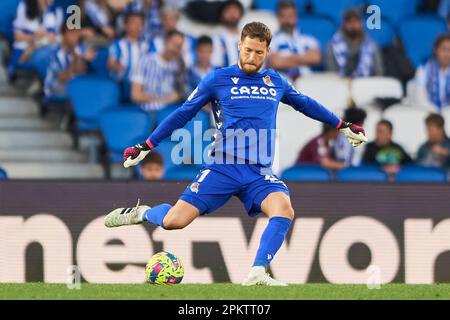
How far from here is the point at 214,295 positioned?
8.55 m

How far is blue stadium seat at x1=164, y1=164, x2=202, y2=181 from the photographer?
13.1m

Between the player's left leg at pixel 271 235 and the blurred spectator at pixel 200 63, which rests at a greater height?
the blurred spectator at pixel 200 63

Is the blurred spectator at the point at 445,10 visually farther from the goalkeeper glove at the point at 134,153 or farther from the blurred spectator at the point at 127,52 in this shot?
the goalkeeper glove at the point at 134,153

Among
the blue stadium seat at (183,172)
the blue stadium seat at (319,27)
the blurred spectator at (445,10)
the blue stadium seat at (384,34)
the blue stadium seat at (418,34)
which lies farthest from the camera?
the blurred spectator at (445,10)

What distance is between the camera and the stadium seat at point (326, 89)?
14.4 m

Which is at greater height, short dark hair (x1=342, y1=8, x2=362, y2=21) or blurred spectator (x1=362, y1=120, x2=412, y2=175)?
short dark hair (x1=342, y1=8, x2=362, y2=21)

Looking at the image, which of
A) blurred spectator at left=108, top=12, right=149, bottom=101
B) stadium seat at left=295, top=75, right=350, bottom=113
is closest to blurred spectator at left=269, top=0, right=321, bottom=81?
stadium seat at left=295, top=75, right=350, bottom=113

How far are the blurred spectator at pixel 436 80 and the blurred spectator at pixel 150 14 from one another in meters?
3.01

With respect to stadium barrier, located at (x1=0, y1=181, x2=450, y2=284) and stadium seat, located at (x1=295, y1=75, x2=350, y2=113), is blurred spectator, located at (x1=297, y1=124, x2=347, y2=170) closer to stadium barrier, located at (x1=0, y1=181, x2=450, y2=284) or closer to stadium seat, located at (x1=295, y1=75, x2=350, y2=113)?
stadium seat, located at (x1=295, y1=75, x2=350, y2=113)

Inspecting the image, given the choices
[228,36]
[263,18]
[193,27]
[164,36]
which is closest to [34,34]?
[164,36]

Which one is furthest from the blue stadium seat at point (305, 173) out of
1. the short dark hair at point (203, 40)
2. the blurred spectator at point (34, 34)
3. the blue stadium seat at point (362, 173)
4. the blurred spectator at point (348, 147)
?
the blurred spectator at point (34, 34)

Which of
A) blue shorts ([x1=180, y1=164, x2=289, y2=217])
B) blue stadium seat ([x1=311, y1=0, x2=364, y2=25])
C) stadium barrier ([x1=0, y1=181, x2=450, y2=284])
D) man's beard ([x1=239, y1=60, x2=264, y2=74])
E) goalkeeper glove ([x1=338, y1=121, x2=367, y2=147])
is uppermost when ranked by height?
blue stadium seat ([x1=311, y1=0, x2=364, y2=25])

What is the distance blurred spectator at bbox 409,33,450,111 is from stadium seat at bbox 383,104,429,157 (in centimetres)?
35

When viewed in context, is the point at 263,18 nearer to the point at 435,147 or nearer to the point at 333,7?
the point at 333,7
